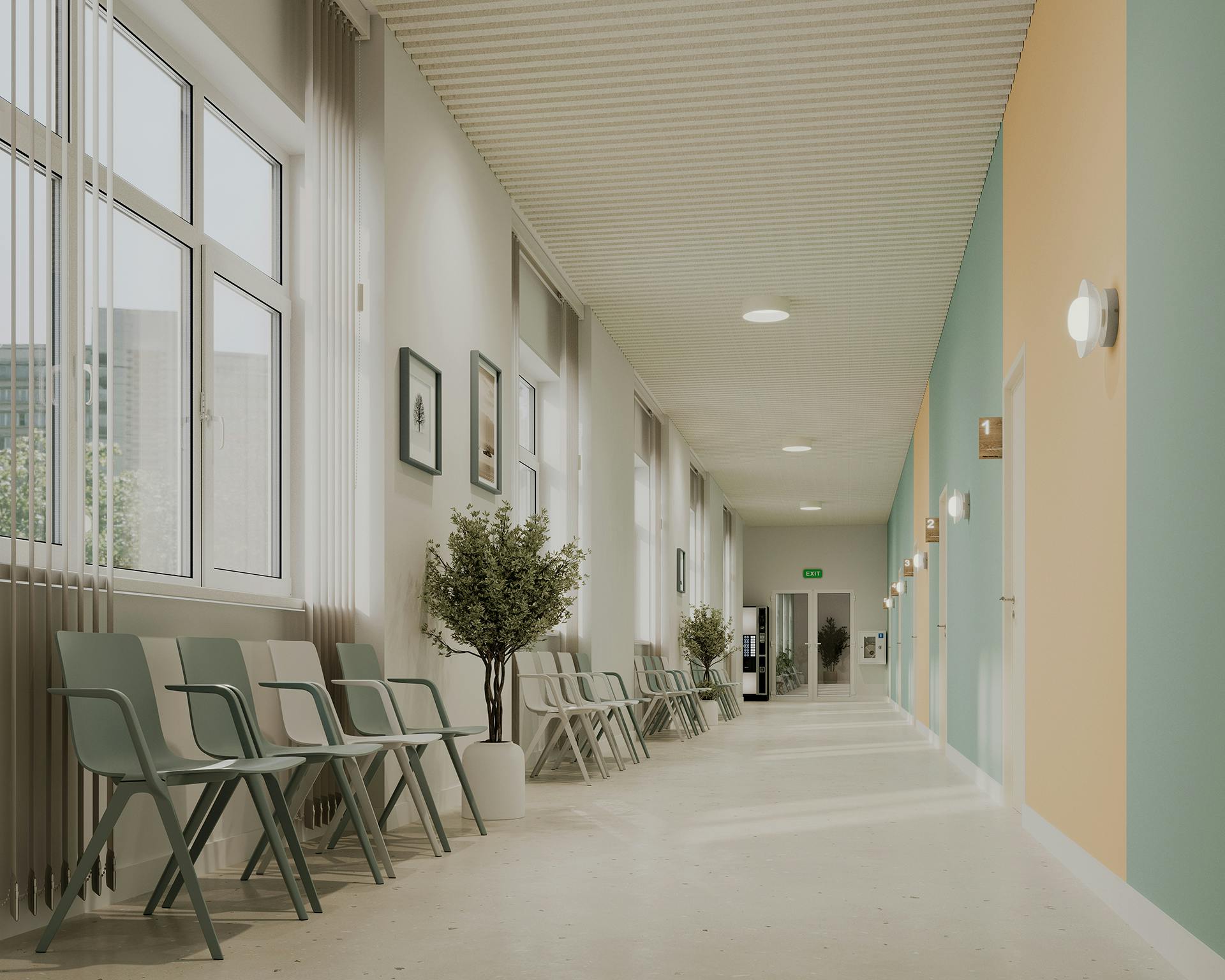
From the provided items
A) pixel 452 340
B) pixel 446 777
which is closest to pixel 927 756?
pixel 446 777

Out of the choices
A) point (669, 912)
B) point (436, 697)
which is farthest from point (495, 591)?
point (669, 912)

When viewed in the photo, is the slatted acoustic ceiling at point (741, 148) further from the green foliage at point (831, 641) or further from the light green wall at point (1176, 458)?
the green foliage at point (831, 641)

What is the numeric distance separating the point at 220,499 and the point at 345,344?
0.98 metres

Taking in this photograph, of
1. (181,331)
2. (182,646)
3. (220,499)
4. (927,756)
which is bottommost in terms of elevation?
(927,756)

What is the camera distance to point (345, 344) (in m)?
5.14

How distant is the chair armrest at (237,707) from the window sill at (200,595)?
1.67ft

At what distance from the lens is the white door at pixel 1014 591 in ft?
18.2

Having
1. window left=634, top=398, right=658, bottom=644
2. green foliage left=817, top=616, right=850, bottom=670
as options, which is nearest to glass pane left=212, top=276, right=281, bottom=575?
window left=634, top=398, right=658, bottom=644

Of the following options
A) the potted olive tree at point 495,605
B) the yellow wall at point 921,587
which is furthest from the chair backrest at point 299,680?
the yellow wall at point 921,587

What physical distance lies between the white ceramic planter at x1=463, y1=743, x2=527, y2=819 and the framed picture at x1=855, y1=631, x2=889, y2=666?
1929cm

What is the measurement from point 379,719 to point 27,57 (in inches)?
106

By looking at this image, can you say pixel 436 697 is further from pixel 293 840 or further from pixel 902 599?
pixel 902 599

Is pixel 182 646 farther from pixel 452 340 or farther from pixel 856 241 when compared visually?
pixel 856 241

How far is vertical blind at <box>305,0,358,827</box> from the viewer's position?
4949mm
